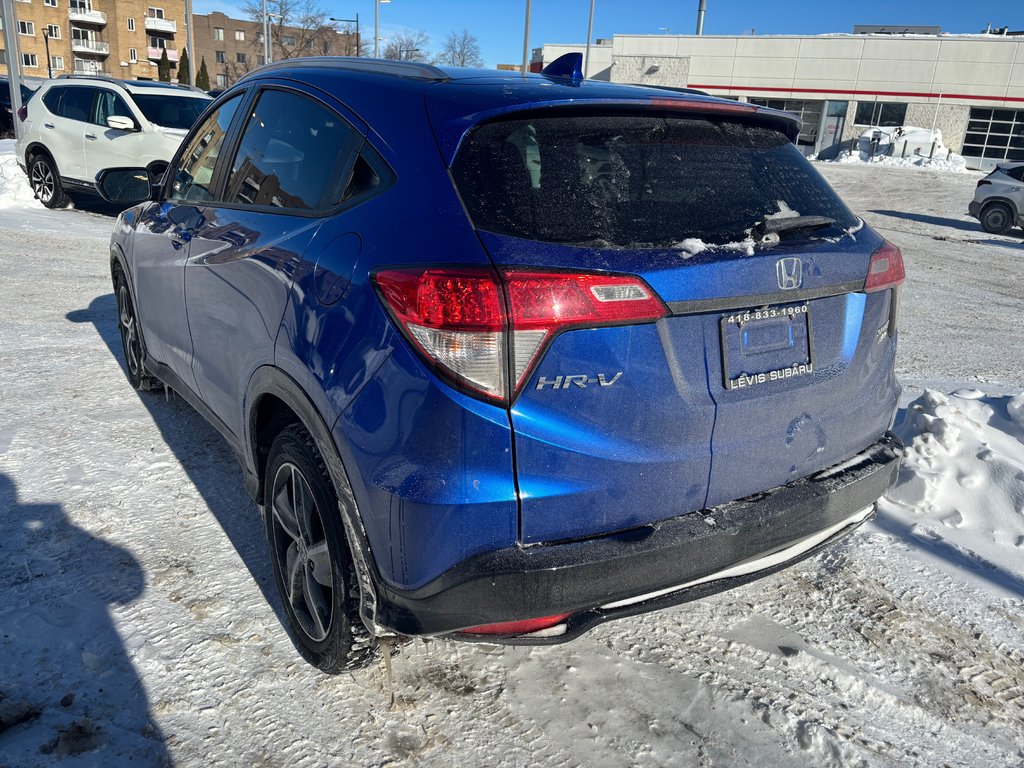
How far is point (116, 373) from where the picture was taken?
17.5ft

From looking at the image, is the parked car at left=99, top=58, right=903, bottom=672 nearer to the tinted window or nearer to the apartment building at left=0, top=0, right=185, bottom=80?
the tinted window

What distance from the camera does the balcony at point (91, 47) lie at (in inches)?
3145

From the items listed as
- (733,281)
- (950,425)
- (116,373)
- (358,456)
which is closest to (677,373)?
(733,281)

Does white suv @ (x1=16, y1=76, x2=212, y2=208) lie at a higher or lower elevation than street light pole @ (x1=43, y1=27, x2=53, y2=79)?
lower

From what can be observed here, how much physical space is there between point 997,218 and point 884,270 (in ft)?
55.1

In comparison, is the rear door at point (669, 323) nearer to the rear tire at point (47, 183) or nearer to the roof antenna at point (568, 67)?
the roof antenna at point (568, 67)

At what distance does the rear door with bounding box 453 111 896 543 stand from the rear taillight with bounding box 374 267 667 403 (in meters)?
0.04

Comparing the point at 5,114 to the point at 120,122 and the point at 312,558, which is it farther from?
the point at 312,558

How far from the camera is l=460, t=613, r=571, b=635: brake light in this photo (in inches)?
82.9

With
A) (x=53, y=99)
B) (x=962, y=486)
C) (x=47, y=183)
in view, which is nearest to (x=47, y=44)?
(x=53, y=99)

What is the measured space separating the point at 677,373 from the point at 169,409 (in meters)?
3.68

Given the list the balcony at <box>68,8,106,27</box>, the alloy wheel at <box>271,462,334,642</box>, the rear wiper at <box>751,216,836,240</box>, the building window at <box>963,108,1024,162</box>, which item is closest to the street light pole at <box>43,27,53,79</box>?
the balcony at <box>68,8,106,27</box>

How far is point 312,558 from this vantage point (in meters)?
2.51

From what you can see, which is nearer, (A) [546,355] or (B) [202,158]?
(A) [546,355]
